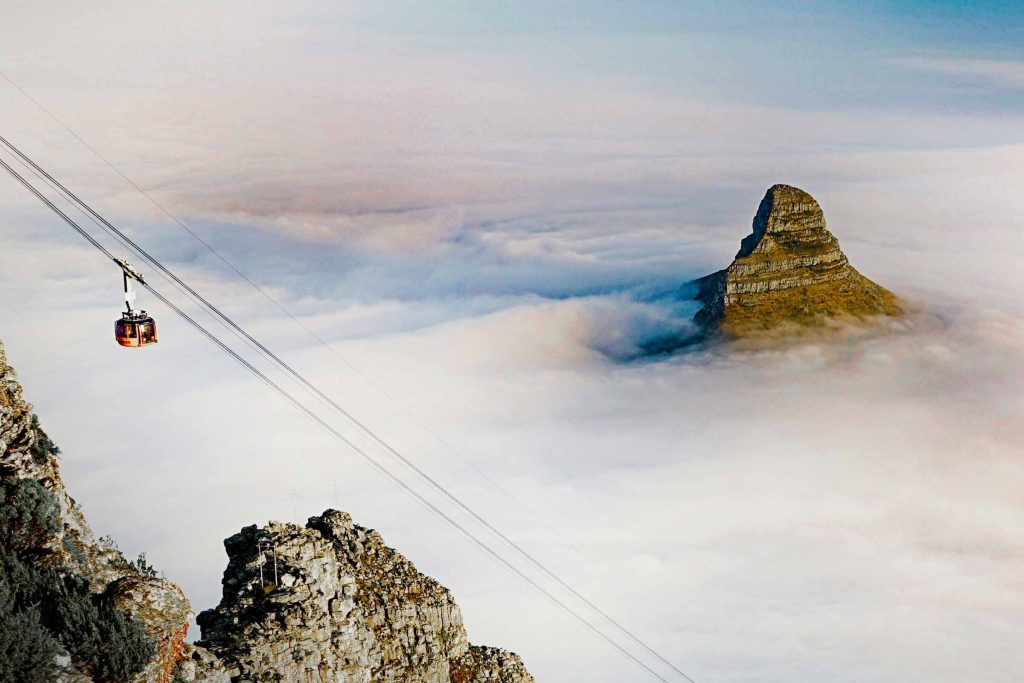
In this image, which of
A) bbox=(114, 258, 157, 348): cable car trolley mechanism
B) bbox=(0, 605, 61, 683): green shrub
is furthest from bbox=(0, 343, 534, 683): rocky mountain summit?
bbox=(114, 258, 157, 348): cable car trolley mechanism

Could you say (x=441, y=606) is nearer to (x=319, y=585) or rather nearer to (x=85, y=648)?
(x=319, y=585)

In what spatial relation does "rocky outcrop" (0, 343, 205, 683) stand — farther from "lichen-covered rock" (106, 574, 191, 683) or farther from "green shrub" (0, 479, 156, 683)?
"green shrub" (0, 479, 156, 683)

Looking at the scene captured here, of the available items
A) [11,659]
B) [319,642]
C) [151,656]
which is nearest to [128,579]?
[151,656]

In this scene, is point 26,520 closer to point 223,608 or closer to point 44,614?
point 44,614

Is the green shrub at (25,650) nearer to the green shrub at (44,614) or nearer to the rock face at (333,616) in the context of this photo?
the green shrub at (44,614)

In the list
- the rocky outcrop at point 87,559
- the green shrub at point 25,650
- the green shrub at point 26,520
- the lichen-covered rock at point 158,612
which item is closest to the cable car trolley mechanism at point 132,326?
the rocky outcrop at point 87,559

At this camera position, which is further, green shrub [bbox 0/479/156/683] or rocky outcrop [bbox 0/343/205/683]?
rocky outcrop [bbox 0/343/205/683]
